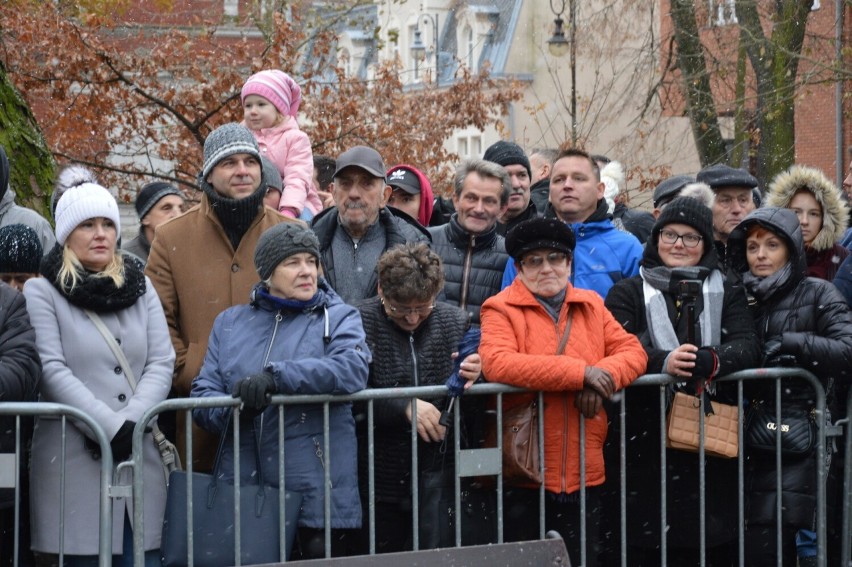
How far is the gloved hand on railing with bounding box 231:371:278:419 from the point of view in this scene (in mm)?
5125

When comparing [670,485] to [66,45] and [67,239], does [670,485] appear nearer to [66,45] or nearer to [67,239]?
[67,239]

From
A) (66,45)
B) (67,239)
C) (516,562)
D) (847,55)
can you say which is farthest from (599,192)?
(847,55)

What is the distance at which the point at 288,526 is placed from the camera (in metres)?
5.29

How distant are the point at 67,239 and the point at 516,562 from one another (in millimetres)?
2446

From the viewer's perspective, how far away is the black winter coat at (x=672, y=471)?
6.03 metres

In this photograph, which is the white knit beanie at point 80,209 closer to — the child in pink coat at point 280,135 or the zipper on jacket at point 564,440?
the child in pink coat at point 280,135

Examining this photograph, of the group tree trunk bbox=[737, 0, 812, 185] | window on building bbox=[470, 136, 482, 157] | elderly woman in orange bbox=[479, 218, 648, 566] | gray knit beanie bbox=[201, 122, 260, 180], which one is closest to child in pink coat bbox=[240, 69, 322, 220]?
gray knit beanie bbox=[201, 122, 260, 180]

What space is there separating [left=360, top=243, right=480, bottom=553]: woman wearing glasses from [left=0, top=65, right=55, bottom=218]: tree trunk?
3005 millimetres

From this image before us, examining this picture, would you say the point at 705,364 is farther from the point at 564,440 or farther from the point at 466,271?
the point at 466,271

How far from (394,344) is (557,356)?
2.53 feet

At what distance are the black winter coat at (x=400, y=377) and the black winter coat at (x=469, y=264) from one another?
64 centimetres

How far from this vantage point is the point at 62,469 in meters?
5.22

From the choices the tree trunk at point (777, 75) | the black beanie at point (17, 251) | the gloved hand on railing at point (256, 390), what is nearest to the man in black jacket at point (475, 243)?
the gloved hand on railing at point (256, 390)

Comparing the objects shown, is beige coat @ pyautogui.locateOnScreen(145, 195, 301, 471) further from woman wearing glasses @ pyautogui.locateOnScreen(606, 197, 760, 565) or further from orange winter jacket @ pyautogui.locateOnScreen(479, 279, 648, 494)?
woman wearing glasses @ pyautogui.locateOnScreen(606, 197, 760, 565)
